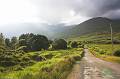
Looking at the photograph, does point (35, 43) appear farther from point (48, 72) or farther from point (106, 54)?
point (48, 72)

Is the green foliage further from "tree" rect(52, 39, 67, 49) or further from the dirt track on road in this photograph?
the dirt track on road

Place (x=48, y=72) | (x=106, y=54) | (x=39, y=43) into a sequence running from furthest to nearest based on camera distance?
(x=39, y=43) < (x=106, y=54) < (x=48, y=72)

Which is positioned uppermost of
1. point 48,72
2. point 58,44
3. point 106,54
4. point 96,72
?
point 58,44

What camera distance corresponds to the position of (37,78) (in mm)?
16359

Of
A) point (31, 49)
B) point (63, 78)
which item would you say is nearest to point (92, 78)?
point (63, 78)

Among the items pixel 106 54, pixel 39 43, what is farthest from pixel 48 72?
pixel 39 43

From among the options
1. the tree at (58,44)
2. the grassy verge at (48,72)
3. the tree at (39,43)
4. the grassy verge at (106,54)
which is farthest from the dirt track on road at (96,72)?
the tree at (58,44)

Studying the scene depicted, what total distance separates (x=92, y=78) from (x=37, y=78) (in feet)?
18.0

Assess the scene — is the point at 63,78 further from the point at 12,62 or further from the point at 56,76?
the point at 12,62

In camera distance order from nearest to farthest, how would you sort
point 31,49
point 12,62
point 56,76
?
point 56,76, point 12,62, point 31,49

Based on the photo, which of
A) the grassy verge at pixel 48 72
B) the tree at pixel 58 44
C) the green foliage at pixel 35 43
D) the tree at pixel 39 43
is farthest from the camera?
the tree at pixel 58 44

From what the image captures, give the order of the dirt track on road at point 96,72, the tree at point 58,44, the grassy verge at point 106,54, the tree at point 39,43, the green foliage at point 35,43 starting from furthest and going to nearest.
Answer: the tree at point 58,44 < the tree at point 39,43 < the green foliage at point 35,43 < the grassy verge at point 106,54 < the dirt track on road at point 96,72

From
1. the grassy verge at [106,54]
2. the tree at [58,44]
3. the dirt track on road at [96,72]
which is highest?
the tree at [58,44]

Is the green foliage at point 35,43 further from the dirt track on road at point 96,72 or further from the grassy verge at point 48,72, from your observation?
the dirt track on road at point 96,72
